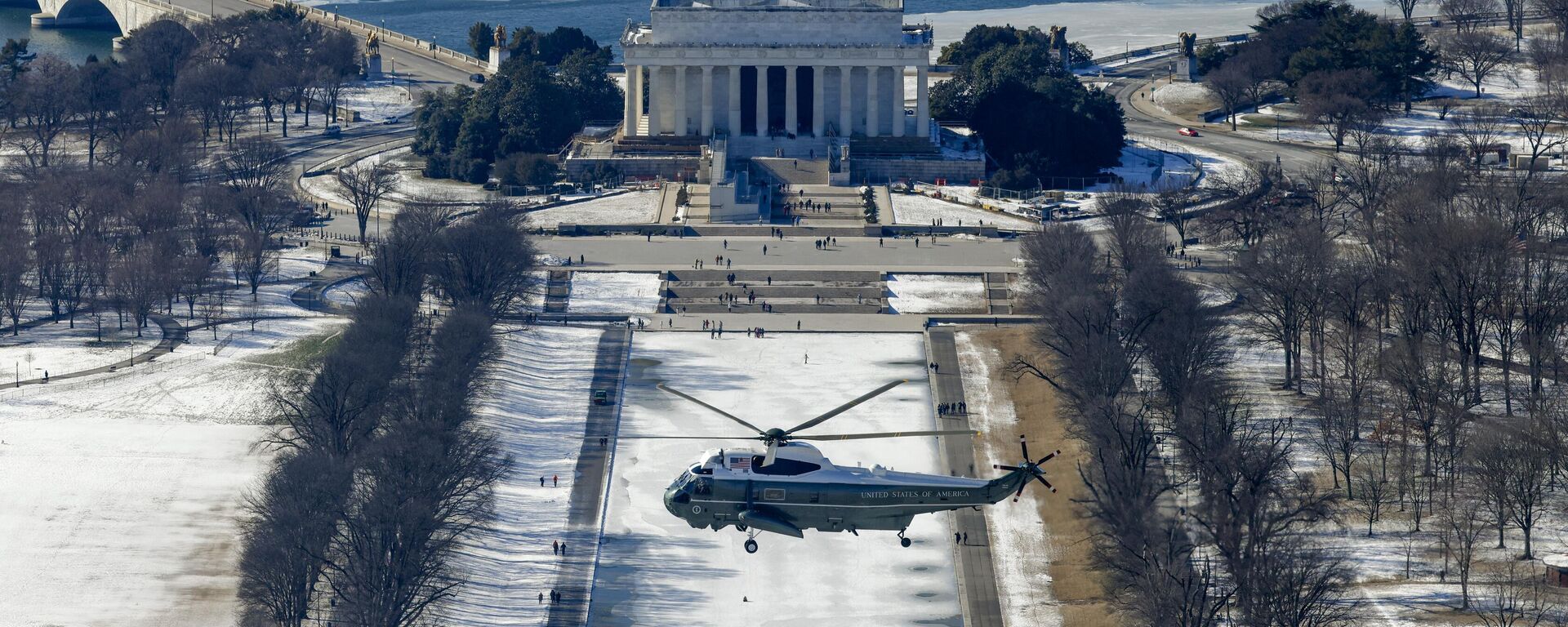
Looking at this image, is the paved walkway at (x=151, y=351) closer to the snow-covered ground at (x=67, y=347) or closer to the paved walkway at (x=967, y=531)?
the snow-covered ground at (x=67, y=347)

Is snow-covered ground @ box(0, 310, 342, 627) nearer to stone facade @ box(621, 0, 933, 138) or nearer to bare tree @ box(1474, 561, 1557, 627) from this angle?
Answer: bare tree @ box(1474, 561, 1557, 627)

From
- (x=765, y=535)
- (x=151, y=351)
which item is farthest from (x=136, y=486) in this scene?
(x=765, y=535)

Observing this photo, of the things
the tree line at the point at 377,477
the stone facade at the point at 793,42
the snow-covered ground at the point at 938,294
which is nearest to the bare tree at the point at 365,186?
the stone facade at the point at 793,42

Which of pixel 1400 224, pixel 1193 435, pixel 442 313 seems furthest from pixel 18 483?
pixel 1400 224

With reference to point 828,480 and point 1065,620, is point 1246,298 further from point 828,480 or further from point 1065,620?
point 828,480

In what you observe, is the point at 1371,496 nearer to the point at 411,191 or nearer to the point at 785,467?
the point at 785,467

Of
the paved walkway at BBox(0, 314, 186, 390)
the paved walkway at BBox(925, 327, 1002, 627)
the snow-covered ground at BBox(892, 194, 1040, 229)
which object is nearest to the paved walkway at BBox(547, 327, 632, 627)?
the paved walkway at BBox(925, 327, 1002, 627)
